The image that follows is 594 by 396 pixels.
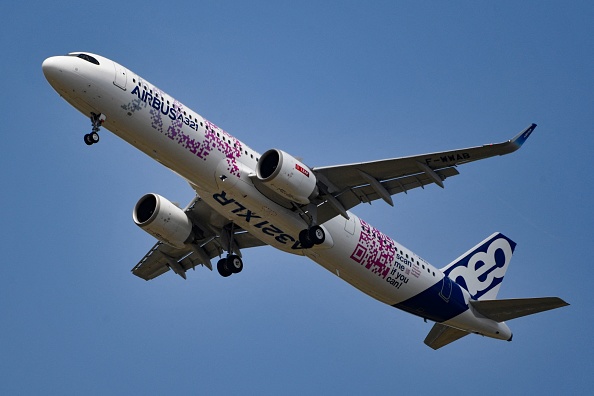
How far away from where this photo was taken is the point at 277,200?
37.0 m

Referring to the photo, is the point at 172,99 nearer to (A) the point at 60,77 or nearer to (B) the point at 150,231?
(A) the point at 60,77

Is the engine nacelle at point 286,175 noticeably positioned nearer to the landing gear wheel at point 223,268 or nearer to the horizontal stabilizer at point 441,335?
the landing gear wheel at point 223,268

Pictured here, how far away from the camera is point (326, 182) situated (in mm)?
37344

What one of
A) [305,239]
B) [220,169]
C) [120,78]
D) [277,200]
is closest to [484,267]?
[305,239]

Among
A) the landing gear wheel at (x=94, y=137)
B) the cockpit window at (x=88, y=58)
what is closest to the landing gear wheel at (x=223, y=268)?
the landing gear wheel at (x=94, y=137)

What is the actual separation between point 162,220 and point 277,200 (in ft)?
20.0

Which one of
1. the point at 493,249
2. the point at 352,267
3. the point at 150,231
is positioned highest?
the point at 493,249

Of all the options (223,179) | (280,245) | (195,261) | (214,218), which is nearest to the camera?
(223,179)

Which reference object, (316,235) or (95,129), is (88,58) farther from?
(316,235)

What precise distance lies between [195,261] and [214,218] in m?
4.02

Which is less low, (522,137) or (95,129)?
(522,137)

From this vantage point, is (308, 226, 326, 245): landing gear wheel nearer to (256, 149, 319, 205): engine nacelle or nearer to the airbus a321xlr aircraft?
the airbus a321xlr aircraft

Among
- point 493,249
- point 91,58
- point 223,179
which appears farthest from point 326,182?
point 493,249

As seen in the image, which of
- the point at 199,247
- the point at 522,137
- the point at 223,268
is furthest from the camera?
the point at 199,247
